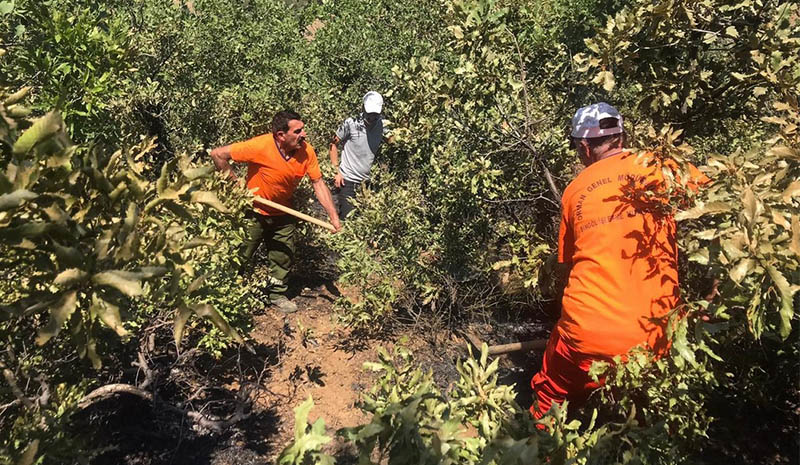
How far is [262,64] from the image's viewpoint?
648cm

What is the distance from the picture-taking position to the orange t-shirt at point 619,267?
2346mm

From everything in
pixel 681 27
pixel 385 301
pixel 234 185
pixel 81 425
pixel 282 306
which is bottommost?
pixel 282 306

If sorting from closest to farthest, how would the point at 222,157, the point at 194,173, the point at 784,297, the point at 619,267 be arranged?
the point at 194,173 < the point at 784,297 < the point at 619,267 < the point at 222,157

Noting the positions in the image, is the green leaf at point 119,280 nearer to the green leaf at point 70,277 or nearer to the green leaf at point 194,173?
the green leaf at point 70,277

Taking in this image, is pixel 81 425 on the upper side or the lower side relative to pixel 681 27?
lower

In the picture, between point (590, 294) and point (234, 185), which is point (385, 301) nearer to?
point (234, 185)

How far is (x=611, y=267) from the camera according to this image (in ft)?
7.86

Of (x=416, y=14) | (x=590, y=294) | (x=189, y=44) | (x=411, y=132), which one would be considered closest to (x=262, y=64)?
(x=189, y=44)

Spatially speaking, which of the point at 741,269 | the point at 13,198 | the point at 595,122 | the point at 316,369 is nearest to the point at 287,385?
the point at 316,369

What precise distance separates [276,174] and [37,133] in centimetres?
327

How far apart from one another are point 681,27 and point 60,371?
4039mm

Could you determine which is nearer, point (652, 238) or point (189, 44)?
point (652, 238)

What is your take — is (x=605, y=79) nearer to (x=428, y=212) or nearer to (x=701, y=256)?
(x=701, y=256)

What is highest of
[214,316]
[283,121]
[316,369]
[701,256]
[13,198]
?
[13,198]
